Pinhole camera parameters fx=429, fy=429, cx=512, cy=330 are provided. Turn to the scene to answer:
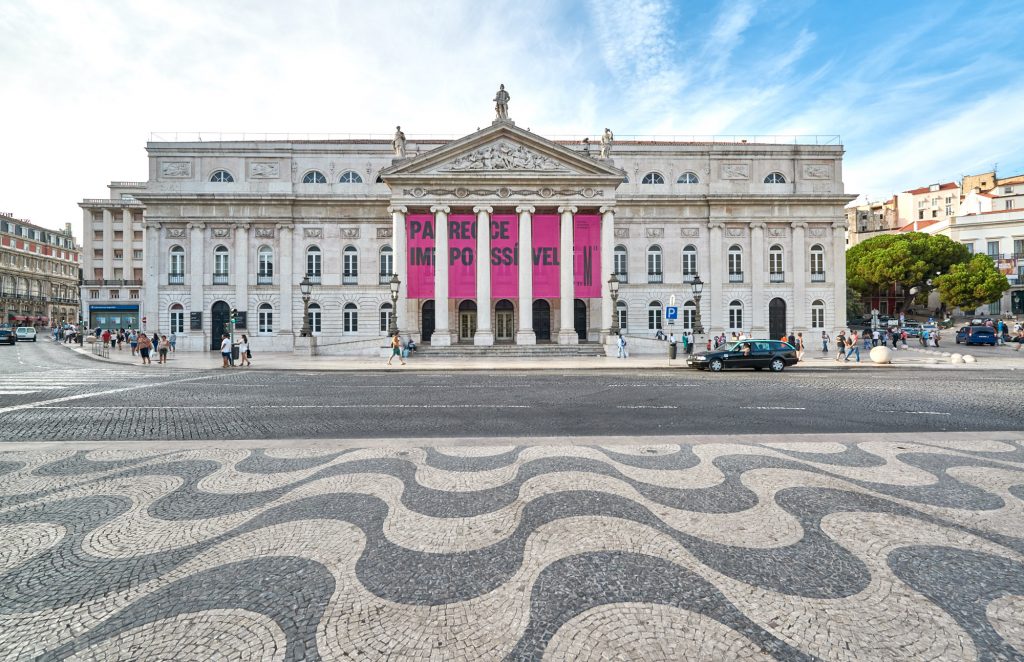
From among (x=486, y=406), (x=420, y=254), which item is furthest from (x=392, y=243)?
(x=486, y=406)

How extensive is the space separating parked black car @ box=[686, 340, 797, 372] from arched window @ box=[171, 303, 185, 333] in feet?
116

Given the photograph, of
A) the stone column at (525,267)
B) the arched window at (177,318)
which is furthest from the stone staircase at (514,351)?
the arched window at (177,318)

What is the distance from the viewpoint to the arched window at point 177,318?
31938 mm

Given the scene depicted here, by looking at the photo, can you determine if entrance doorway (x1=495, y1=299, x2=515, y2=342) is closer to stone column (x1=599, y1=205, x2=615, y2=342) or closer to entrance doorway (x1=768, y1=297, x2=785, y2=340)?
stone column (x1=599, y1=205, x2=615, y2=342)

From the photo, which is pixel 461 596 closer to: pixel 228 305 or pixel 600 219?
pixel 600 219

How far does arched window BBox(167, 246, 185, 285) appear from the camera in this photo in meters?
32.1

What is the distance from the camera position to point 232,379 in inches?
586

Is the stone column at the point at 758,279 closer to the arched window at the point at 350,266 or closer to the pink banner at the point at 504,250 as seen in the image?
the pink banner at the point at 504,250

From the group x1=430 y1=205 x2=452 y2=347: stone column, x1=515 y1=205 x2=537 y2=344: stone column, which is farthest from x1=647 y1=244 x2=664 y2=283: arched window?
x1=430 y1=205 x2=452 y2=347: stone column

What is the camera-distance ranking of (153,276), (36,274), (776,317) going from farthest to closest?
(36,274), (776,317), (153,276)

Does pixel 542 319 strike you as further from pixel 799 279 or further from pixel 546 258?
pixel 799 279

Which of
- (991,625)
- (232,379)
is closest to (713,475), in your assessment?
(991,625)

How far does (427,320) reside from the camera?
33062 millimetres

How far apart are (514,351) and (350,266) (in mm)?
15470
